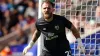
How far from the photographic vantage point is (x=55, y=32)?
4988 millimetres

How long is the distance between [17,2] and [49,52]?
10.2ft

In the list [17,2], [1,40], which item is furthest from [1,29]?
[17,2]

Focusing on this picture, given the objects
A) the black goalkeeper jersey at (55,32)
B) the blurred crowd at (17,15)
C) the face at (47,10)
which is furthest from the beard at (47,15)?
the blurred crowd at (17,15)

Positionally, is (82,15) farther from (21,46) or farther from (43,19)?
(21,46)

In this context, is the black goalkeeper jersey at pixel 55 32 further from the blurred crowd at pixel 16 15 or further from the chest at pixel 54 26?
the blurred crowd at pixel 16 15

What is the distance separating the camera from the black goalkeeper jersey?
498 cm

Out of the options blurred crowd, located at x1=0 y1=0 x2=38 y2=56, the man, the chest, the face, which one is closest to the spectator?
blurred crowd, located at x1=0 y1=0 x2=38 y2=56

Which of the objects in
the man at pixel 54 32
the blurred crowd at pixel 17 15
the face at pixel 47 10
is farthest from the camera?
the blurred crowd at pixel 17 15

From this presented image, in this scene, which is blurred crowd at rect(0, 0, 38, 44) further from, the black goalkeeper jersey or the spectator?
the black goalkeeper jersey

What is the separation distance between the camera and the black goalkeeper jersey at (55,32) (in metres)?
4.98

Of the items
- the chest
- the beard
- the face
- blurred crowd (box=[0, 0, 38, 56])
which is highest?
the face

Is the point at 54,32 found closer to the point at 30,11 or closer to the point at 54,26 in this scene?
the point at 54,26

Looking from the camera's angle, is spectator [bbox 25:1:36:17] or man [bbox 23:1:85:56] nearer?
man [bbox 23:1:85:56]

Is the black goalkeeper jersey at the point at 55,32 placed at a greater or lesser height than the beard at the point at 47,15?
lesser
